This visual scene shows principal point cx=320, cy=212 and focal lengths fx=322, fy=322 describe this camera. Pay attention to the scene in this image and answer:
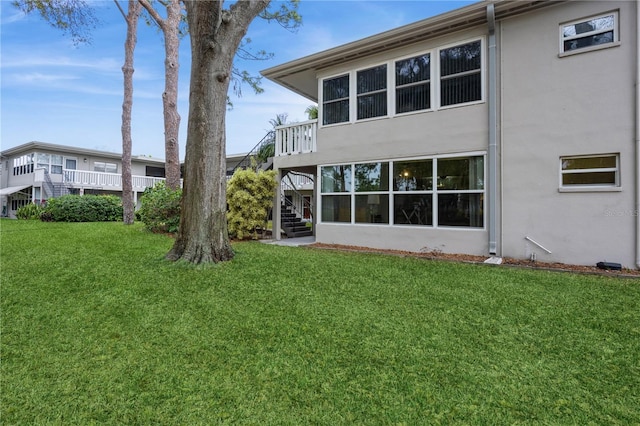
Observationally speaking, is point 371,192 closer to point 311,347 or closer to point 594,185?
point 594,185

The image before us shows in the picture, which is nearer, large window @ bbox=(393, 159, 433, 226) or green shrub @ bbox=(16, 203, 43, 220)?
large window @ bbox=(393, 159, 433, 226)

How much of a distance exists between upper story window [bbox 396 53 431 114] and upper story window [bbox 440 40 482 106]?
14.1 inches

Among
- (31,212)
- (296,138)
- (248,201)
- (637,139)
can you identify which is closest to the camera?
(637,139)

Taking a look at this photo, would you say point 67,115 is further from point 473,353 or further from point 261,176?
point 473,353

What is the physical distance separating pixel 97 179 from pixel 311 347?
2419cm

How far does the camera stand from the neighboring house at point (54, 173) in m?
20.3

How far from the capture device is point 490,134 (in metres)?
7.04

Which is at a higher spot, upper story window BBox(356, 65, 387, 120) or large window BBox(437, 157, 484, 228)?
upper story window BBox(356, 65, 387, 120)

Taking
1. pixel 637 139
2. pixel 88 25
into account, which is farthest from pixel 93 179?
pixel 637 139

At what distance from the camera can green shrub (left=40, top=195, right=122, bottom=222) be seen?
50.8ft

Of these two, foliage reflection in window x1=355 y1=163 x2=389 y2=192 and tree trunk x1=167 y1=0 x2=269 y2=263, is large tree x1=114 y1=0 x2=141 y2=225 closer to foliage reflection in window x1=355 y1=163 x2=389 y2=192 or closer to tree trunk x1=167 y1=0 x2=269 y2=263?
tree trunk x1=167 y1=0 x2=269 y2=263

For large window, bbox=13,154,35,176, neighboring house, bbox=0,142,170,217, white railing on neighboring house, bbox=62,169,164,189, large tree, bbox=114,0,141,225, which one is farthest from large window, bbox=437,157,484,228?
large window, bbox=13,154,35,176

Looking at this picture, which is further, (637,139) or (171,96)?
(171,96)

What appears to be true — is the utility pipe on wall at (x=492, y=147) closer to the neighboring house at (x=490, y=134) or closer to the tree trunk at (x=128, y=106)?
the neighboring house at (x=490, y=134)
